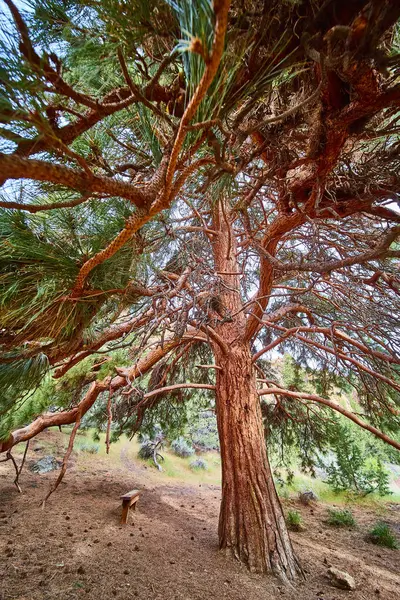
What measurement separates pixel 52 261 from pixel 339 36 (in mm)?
1238

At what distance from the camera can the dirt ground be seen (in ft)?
6.55

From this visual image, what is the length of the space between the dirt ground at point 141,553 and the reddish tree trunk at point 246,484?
0.14 metres

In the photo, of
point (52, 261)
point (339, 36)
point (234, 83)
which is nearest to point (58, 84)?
point (234, 83)

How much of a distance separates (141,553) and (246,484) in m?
1.13

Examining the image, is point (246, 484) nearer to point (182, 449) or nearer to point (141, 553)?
point (141, 553)

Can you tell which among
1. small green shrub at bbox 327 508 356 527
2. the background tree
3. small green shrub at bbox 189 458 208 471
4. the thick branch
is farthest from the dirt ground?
small green shrub at bbox 189 458 208 471

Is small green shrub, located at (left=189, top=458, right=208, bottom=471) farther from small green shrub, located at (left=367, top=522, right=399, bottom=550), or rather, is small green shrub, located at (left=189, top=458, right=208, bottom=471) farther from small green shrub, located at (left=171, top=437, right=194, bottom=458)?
small green shrub, located at (left=367, top=522, right=399, bottom=550)

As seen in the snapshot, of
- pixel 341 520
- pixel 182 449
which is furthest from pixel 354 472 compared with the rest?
pixel 182 449

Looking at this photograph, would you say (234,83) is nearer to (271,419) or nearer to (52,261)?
(52,261)

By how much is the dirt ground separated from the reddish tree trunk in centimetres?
14

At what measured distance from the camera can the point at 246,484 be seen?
2688 millimetres

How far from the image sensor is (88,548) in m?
2.54

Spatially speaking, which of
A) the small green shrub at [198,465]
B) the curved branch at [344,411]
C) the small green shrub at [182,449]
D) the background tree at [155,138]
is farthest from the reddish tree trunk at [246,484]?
the small green shrub at [182,449]

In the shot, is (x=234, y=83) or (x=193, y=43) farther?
(x=234, y=83)
